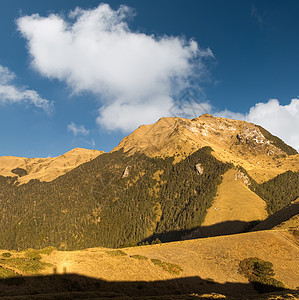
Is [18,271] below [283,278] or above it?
above

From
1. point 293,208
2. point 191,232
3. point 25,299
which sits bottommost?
point 191,232

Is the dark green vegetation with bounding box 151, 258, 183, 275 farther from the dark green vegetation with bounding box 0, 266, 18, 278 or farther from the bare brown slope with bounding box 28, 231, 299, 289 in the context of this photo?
the dark green vegetation with bounding box 0, 266, 18, 278

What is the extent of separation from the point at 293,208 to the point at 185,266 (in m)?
74.3

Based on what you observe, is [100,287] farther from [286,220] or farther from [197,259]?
[286,220]

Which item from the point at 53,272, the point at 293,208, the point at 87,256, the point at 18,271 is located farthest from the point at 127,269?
the point at 293,208

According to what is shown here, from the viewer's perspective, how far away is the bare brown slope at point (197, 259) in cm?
4238

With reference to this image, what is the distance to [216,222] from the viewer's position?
564 feet

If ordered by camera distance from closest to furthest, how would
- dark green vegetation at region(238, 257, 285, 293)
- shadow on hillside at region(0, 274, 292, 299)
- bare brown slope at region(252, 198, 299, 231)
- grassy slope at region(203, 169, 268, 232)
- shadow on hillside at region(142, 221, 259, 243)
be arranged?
shadow on hillside at region(0, 274, 292, 299)
dark green vegetation at region(238, 257, 285, 293)
bare brown slope at region(252, 198, 299, 231)
shadow on hillside at region(142, 221, 259, 243)
grassy slope at region(203, 169, 268, 232)

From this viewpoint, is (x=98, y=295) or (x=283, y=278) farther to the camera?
(x=283, y=278)

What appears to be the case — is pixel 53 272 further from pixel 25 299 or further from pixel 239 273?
pixel 239 273

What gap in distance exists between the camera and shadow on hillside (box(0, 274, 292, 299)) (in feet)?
96.4

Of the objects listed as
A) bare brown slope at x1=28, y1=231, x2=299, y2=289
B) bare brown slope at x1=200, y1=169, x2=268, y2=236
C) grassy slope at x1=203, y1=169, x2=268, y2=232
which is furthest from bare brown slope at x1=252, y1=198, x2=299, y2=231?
grassy slope at x1=203, y1=169, x2=268, y2=232

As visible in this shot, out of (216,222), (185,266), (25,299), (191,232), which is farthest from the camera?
(191,232)

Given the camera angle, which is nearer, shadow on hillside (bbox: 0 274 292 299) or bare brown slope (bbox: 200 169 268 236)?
shadow on hillside (bbox: 0 274 292 299)
